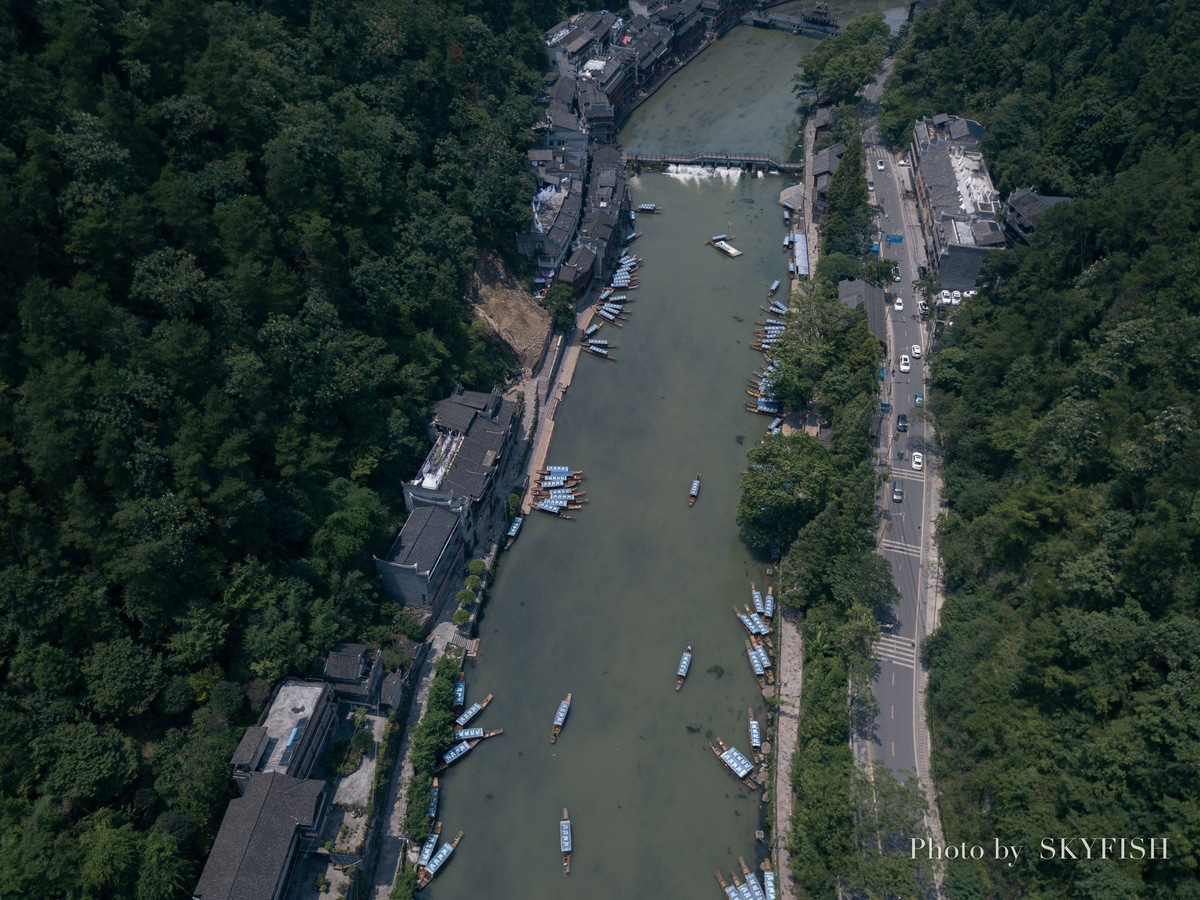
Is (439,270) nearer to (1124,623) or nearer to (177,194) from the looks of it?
(177,194)

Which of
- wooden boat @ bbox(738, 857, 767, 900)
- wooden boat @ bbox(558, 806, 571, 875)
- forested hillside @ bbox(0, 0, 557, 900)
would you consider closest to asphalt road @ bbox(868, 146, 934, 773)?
wooden boat @ bbox(738, 857, 767, 900)

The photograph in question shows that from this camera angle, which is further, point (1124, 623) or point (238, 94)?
point (238, 94)

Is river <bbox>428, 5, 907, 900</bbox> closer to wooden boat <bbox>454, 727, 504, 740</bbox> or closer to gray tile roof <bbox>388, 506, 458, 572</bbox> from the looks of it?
wooden boat <bbox>454, 727, 504, 740</bbox>

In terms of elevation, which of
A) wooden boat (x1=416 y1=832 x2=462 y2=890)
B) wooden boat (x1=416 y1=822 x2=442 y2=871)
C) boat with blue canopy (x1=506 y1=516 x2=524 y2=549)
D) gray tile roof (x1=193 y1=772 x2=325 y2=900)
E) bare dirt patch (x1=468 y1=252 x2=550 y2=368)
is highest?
bare dirt patch (x1=468 y1=252 x2=550 y2=368)

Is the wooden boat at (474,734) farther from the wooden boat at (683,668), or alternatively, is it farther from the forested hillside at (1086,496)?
the forested hillside at (1086,496)

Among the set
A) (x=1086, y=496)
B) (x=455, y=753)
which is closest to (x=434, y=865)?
(x=455, y=753)

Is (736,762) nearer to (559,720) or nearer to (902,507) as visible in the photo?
(559,720)

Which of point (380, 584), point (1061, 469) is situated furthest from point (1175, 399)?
point (380, 584)
